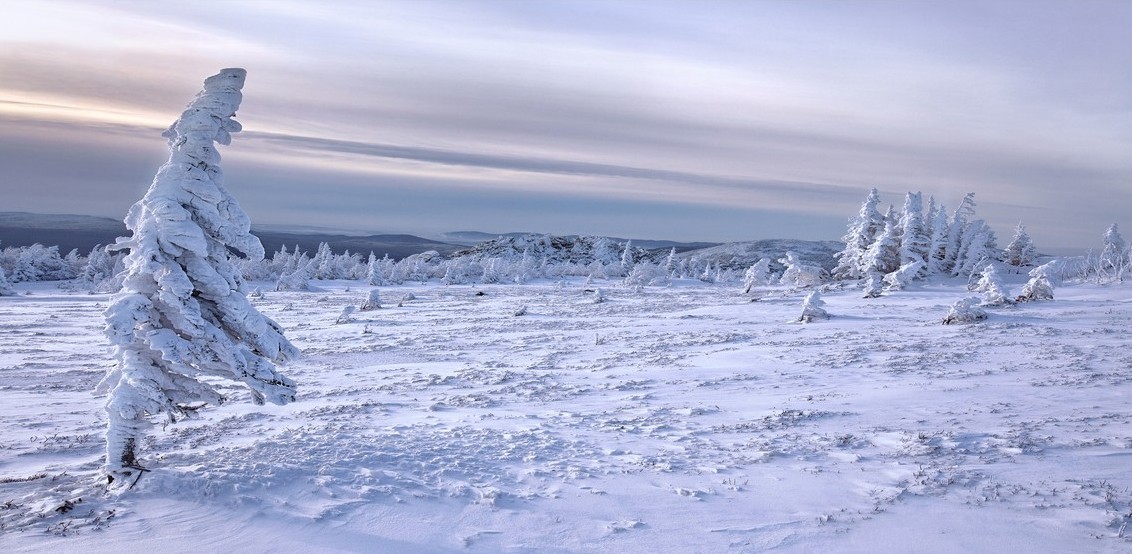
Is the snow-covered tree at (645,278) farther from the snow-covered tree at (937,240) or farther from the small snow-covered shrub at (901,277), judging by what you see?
the small snow-covered shrub at (901,277)

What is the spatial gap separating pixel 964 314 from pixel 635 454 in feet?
61.9

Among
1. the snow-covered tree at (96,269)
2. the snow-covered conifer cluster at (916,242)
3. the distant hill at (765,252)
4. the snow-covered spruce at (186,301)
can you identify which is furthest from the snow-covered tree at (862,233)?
the snow-covered tree at (96,269)

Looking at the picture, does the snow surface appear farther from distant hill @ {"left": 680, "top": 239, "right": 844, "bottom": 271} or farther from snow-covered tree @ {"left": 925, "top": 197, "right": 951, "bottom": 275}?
distant hill @ {"left": 680, "top": 239, "right": 844, "bottom": 271}

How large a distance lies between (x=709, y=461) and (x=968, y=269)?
46.2 meters

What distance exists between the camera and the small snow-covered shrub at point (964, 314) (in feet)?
76.6

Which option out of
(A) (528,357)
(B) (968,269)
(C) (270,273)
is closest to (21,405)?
(A) (528,357)

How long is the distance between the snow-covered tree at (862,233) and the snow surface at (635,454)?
26896 mm

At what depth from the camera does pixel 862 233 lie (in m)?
48.3

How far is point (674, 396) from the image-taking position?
1541cm

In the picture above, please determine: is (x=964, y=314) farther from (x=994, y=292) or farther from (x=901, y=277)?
(x=901, y=277)

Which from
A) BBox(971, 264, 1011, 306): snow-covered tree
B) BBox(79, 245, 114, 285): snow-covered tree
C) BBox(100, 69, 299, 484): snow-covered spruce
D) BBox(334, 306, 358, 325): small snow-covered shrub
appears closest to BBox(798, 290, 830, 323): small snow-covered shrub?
BBox(971, 264, 1011, 306): snow-covered tree

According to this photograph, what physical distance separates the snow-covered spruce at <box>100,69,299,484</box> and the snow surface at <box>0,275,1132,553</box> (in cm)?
102

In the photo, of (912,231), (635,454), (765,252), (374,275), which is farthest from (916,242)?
(765,252)

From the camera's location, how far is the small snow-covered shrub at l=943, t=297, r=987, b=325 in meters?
23.3
